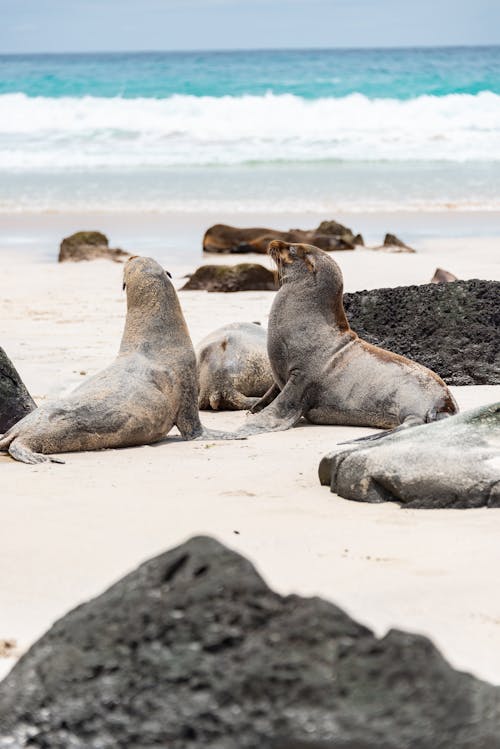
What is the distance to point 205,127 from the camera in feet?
131

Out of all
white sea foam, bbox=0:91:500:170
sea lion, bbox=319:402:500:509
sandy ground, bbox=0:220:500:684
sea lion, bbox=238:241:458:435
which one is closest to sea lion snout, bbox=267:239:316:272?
sea lion, bbox=238:241:458:435

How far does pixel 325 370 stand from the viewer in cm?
750

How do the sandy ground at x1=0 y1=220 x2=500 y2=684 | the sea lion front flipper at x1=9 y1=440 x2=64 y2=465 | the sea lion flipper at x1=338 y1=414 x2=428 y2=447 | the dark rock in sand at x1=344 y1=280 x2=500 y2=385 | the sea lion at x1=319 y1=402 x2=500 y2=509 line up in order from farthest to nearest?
the dark rock in sand at x1=344 y1=280 x2=500 y2=385 < the sea lion flipper at x1=338 y1=414 x2=428 y2=447 < the sea lion front flipper at x1=9 y1=440 x2=64 y2=465 < the sea lion at x1=319 y1=402 x2=500 y2=509 < the sandy ground at x1=0 y1=220 x2=500 y2=684

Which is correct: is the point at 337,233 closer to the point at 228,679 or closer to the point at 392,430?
the point at 392,430

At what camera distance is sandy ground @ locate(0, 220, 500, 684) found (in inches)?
151

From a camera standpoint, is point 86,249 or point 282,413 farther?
point 86,249

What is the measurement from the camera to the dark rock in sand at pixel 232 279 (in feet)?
45.0

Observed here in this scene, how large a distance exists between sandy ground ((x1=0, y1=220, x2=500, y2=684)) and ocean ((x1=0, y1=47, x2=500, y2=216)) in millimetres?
17138

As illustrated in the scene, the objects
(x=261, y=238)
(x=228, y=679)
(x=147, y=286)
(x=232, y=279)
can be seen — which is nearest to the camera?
(x=228, y=679)

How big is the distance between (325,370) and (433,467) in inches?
97.0

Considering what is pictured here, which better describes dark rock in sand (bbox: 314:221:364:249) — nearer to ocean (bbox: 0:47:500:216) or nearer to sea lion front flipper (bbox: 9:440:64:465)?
ocean (bbox: 0:47:500:216)

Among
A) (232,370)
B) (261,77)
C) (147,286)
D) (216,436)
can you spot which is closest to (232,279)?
(232,370)

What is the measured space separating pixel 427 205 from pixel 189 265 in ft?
28.6

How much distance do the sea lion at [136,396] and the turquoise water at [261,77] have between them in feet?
138
